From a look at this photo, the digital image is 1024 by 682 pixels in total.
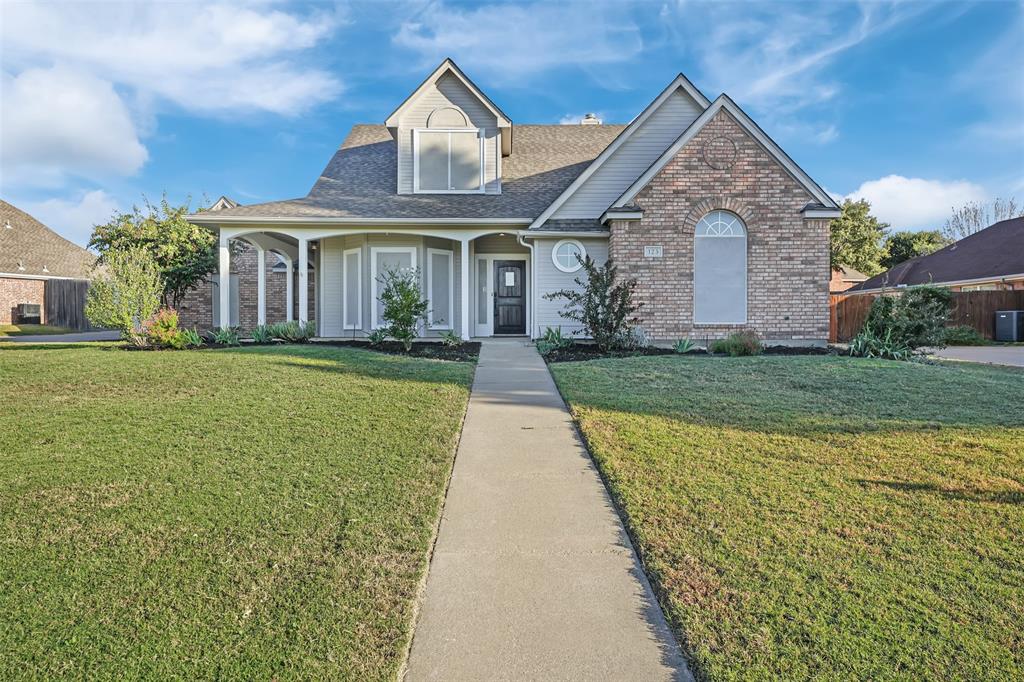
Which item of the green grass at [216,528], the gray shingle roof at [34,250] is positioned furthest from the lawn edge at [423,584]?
the gray shingle roof at [34,250]

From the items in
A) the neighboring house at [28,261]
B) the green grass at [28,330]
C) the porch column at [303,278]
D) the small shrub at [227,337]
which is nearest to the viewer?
the small shrub at [227,337]

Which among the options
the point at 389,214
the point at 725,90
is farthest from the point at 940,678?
the point at 389,214

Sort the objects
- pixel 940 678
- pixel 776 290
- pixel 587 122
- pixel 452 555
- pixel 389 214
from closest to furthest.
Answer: pixel 940 678 < pixel 452 555 < pixel 776 290 < pixel 389 214 < pixel 587 122

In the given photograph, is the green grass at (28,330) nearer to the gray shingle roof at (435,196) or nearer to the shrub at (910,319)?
the gray shingle roof at (435,196)

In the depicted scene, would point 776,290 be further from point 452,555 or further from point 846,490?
point 452,555

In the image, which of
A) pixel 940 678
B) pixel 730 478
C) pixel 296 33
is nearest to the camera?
pixel 940 678

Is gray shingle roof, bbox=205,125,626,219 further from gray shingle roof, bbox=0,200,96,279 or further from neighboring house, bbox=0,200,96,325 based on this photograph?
neighboring house, bbox=0,200,96,325

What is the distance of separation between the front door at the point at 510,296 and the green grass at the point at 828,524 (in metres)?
8.92

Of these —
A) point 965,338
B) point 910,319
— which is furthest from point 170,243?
point 965,338

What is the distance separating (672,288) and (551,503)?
970cm

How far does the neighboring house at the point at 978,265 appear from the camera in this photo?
2233cm

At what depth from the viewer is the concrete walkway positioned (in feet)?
8.14

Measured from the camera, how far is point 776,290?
12883 millimetres

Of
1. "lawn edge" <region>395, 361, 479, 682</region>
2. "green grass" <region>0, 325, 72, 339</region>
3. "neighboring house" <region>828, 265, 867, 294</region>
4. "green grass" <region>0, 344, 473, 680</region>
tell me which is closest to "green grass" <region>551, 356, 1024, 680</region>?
"lawn edge" <region>395, 361, 479, 682</region>
